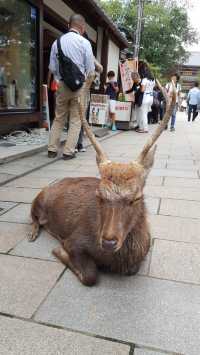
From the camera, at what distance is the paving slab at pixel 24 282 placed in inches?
95.0

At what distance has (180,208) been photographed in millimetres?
4508

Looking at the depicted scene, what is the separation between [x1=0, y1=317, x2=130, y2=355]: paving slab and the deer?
1.80ft

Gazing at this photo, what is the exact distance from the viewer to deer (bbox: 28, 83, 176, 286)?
2334 millimetres

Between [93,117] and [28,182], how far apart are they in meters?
7.53

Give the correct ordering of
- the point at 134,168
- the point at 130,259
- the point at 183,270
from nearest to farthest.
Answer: the point at 134,168 → the point at 130,259 → the point at 183,270

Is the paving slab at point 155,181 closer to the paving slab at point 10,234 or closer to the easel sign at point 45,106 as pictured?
the paving slab at point 10,234

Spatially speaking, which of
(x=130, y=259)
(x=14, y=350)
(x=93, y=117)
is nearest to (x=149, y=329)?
(x=130, y=259)

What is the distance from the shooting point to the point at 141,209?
279 centimetres

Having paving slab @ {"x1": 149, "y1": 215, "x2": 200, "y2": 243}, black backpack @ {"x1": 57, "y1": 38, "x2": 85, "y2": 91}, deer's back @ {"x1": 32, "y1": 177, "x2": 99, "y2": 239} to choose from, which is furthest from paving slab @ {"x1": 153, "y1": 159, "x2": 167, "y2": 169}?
deer's back @ {"x1": 32, "y1": 177, "x2": 99, "y2": 239}

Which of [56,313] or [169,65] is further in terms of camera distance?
[169,65]

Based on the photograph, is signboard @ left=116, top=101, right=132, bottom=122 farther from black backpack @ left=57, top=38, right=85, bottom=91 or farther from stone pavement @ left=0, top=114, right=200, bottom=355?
stone pavement @ left=0, top=114, right=200, bottom=355

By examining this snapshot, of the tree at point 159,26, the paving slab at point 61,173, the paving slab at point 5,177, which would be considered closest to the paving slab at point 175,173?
the paving slab at point 61,173

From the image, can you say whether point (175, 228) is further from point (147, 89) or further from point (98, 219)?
point (147, 89)

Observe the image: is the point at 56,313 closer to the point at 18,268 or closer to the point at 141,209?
the point at 18,268
